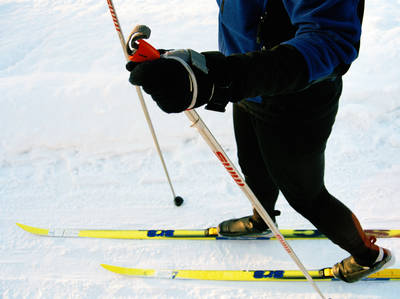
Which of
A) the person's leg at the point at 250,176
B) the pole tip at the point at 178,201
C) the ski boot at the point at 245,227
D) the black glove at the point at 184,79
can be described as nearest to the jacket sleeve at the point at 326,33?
the black glove at the point at 184,79

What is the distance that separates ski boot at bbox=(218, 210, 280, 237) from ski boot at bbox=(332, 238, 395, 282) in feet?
1.33

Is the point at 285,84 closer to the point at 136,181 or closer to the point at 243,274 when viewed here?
the point at 243,274

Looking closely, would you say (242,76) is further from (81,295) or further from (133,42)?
(81,295)

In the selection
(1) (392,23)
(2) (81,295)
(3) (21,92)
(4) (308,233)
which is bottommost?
(4) (308,233)

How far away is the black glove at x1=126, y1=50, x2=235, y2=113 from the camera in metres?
0.66

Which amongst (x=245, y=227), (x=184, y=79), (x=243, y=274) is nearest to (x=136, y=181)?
(x=245, y=227)

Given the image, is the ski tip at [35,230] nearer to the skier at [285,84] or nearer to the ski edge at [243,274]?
the ski edge at [243,274]

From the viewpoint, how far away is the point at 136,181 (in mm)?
2156

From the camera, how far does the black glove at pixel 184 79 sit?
662 millimetres

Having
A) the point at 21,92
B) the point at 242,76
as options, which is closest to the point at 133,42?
Answer: the point at 242,76

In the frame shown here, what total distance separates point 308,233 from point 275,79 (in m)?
1.26

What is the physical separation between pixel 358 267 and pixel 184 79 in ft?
3.94

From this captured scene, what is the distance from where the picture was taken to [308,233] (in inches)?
66.7

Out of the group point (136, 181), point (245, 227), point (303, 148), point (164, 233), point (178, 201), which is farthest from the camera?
point (136, 181)
